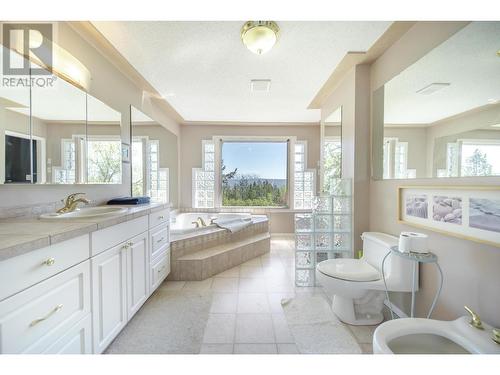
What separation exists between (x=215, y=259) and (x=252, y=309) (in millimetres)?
856

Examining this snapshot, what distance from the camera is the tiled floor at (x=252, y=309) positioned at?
1.51m

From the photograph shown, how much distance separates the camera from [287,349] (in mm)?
1477

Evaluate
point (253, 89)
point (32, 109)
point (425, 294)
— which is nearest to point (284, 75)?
point (253, 89)

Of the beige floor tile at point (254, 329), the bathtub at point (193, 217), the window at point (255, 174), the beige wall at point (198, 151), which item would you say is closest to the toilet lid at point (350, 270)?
the beige floor tile at point (254, 329)

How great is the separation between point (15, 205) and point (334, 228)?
2.54 meters

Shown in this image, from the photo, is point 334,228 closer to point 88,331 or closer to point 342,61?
point 342,61

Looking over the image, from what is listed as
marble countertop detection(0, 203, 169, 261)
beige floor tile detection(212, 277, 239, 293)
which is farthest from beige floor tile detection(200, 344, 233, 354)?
marble countertop detection(0, 203, 169, 261)

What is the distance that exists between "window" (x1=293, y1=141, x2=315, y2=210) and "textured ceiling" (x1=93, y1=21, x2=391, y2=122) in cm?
146

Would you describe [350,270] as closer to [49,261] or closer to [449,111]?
[449,111]

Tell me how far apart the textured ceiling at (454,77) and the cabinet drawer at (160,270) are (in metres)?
2.44

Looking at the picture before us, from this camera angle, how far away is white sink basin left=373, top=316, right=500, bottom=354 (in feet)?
3.19

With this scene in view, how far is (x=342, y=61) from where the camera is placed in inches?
81.1

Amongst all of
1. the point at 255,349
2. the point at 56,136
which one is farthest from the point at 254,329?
the point at 56,136

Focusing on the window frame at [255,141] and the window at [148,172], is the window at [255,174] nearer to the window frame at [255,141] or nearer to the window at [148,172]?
the window frame at [255,141]
